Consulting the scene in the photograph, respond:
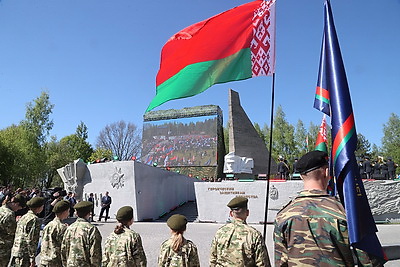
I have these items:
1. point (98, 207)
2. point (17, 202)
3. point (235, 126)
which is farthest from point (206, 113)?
point (17, 202)

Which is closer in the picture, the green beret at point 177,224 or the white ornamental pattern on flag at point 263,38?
the green beret at point 177,224

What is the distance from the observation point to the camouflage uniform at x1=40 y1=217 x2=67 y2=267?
424 cm

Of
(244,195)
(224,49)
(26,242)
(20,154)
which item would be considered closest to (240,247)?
(224,49)

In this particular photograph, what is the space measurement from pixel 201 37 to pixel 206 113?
147 feet

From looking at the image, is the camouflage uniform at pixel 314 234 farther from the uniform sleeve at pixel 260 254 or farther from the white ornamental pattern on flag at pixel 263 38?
the white ornamental pattern on flag at pixel 263 38

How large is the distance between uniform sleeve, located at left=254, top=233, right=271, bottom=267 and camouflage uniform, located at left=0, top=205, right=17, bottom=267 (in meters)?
4.23

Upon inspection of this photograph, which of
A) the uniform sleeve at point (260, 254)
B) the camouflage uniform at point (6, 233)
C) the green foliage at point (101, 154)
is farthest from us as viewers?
the green foliage at point (101, 154)

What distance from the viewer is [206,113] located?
4953cm

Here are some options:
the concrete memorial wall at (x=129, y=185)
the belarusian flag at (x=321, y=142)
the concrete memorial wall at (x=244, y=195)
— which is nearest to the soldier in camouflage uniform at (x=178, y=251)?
the belarusian flag at (x=321, y=142)

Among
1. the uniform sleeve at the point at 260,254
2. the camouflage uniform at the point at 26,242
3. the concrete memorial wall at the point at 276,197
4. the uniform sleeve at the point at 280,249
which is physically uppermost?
the uniform sleeve at the point at 280,249

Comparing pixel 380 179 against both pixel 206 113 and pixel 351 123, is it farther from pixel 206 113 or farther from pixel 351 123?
pixel 206 113

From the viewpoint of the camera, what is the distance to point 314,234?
1859mm

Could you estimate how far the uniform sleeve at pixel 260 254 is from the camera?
10.1 ft

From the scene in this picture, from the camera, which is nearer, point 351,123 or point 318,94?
point 351,123
